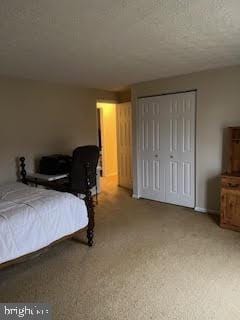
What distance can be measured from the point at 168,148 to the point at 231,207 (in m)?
1.52

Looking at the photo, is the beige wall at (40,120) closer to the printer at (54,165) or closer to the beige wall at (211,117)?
the printer at (54,165)

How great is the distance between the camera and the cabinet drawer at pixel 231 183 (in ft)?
11.2

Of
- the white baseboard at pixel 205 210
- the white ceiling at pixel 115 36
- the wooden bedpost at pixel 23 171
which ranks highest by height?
the white ceiling at pixel 115 36

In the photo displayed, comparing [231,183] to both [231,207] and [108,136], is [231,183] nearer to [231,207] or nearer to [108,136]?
[231,207]

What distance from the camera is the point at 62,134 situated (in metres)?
4.71

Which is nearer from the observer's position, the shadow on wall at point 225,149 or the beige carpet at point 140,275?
the beige carpet at point 140,275

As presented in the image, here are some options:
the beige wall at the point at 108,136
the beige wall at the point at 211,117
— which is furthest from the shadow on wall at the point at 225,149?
the beige wall at the point at 108,136

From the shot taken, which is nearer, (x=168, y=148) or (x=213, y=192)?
(x=213, y=192)

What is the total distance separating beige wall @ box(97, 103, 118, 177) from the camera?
6996mm

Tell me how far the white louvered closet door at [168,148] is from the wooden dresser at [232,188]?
26.5 inches

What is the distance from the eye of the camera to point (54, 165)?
13.4ft

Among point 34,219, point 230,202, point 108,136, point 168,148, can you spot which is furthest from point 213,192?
point 108,136

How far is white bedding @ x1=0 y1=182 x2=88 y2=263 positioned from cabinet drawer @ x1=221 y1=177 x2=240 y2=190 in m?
1.99

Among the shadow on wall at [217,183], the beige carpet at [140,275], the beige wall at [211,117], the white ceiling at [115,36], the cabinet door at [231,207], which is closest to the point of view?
the white ceiling at [115,36]
